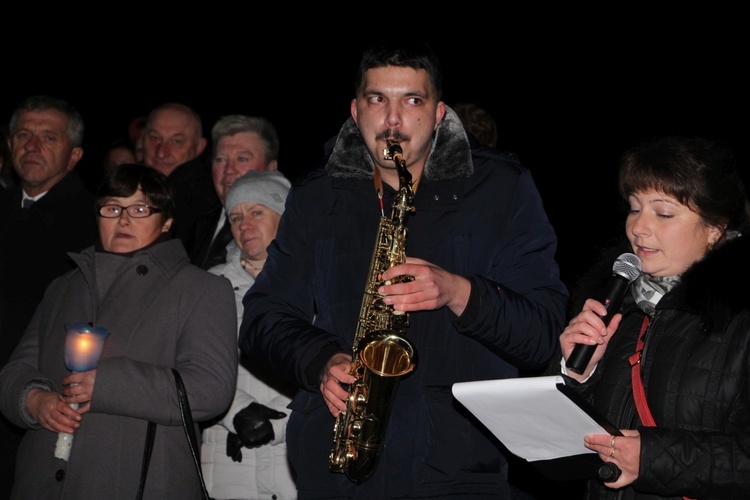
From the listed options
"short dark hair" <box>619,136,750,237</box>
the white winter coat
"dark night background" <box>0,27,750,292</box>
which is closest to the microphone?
"short dark hair" <box>619,136,750,237</box>

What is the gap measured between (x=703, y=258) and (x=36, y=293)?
133 inches

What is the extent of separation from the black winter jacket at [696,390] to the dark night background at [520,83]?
238 cm

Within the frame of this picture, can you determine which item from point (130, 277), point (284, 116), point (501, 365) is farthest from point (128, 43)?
point (501, 365)

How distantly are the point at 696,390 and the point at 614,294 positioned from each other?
0.36m

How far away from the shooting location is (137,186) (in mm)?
4215

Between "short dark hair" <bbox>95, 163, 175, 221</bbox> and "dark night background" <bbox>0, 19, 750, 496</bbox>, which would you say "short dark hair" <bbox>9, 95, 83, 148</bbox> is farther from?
"dark night background" <bbox>0, 19, 750, 496</bbox>

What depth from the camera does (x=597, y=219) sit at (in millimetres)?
7887

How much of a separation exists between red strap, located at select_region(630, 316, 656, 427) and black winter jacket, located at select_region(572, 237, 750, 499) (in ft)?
0.06

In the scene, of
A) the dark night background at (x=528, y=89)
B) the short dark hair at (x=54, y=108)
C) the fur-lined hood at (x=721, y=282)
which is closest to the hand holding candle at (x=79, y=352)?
the short dark hair at (x=54, y=108)

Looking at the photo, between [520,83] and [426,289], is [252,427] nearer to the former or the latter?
[426,289]

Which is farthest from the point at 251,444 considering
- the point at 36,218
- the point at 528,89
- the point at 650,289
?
the point at 528,89

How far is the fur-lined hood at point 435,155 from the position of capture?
3.23 m

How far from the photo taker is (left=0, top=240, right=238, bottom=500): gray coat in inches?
145

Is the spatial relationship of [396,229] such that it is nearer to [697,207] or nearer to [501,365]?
[501,365]
